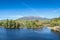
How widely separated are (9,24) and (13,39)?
2608cm

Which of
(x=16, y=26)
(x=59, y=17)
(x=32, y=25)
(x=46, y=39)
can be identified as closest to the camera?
(x=46, y=39)

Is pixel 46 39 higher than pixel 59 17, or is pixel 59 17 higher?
pixel 59 17

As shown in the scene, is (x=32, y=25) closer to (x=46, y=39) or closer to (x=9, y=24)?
(x=9, y=24)

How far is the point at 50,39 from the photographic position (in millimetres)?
22109

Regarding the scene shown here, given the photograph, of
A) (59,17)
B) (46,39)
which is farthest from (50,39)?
(59,17)

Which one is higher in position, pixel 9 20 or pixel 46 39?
pixel 9 20

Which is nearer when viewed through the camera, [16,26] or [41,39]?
[41,39]

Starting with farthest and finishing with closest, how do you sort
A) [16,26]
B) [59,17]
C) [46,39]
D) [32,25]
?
[59,17], [32,25], [16,26], [46,39]

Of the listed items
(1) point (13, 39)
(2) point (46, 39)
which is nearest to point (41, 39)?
(2) point (46, 39)

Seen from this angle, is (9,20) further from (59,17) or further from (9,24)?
(59,17)

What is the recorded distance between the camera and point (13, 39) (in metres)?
Answer: 22.3

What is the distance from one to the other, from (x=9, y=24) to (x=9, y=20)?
441 cm

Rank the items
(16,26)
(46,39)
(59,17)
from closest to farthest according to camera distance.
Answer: (46,39) < (16,26) < (59,17)

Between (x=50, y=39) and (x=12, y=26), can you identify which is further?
(x=12, y=26)
